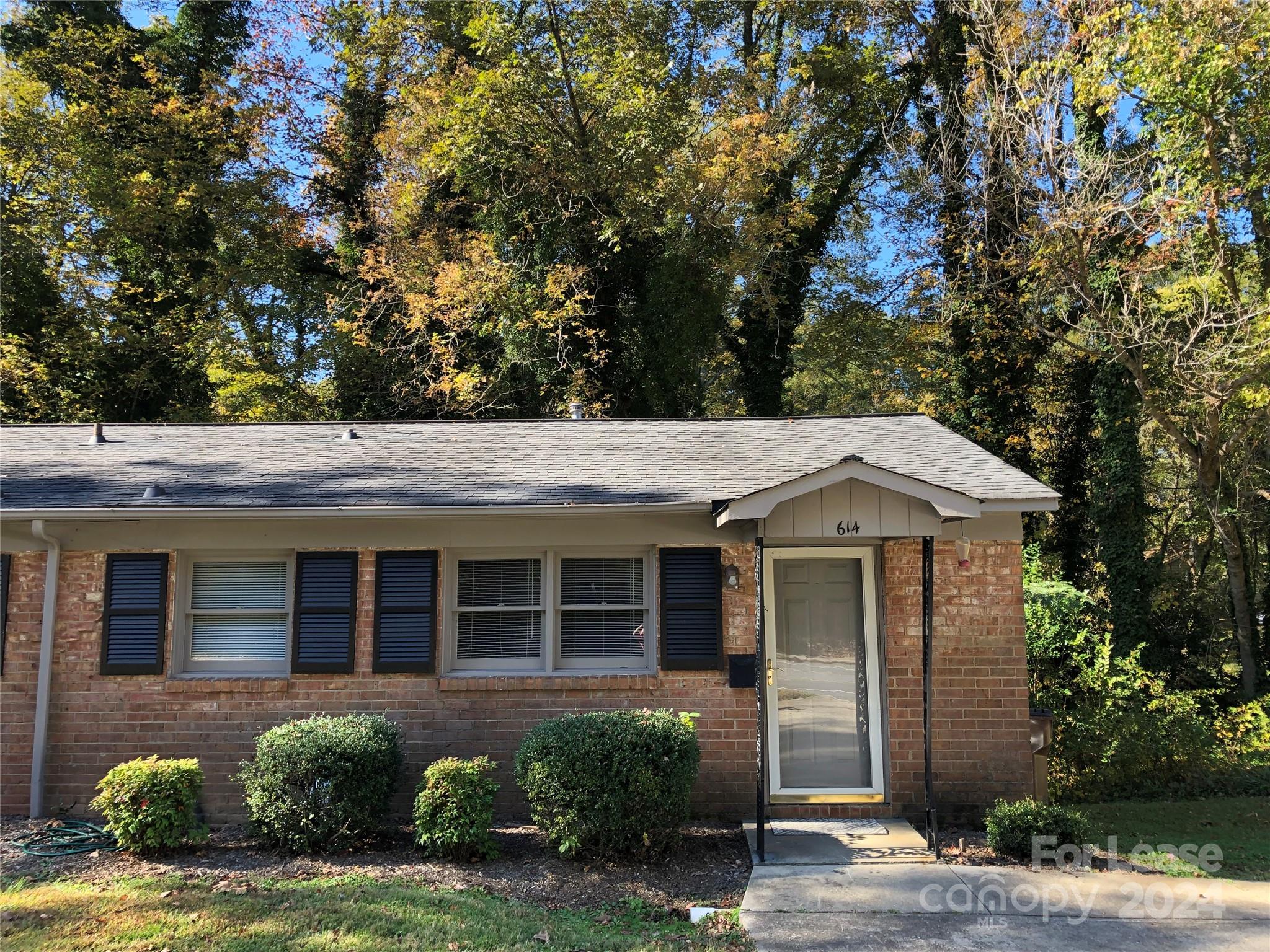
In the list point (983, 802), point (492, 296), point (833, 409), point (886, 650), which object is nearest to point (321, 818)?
point (886, 650)

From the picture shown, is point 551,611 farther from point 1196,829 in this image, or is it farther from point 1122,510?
point 1122,510

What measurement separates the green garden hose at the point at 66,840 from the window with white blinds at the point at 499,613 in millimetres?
2931

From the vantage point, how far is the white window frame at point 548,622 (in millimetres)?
7715

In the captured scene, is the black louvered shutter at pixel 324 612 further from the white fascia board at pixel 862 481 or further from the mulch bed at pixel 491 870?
the white fascia board at pixel 862 481

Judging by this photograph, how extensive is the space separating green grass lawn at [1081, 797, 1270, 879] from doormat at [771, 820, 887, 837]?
1.83 metres

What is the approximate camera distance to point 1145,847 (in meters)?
6.93

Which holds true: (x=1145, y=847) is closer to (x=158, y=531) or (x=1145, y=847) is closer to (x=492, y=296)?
(x=158, y=531)

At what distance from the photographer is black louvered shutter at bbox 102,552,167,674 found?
752cm

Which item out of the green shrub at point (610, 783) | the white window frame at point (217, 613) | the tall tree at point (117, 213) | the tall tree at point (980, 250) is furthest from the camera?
the tall tree at point (117, 213)

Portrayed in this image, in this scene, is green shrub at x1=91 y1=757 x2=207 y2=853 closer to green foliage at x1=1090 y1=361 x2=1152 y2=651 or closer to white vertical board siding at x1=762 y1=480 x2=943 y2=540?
white vertical board siding at x1=762 y1=480 x2=943 y2=540

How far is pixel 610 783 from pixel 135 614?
4.52m

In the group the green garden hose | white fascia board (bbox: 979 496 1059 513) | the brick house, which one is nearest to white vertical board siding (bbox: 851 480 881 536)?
the brick house

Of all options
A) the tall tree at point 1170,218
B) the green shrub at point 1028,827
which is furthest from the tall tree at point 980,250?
the green shrub at point 1028,827

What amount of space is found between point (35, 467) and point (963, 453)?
361 inches
